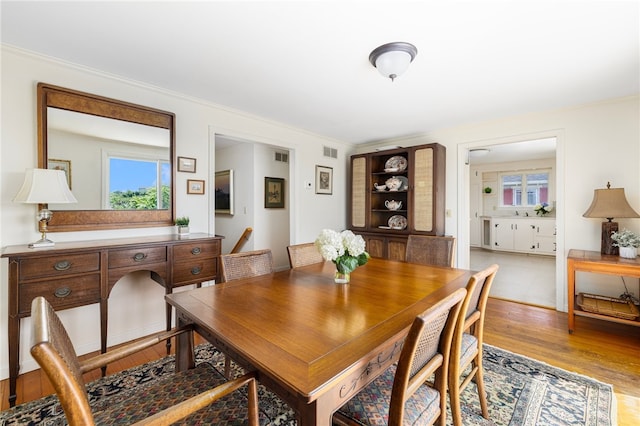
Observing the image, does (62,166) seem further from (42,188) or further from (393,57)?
(393,57)

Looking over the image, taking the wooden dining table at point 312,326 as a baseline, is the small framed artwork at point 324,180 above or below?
above

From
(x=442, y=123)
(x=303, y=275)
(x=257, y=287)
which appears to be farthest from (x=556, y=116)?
(x=257, y=287)

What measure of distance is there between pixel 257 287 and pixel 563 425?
1.88 metres

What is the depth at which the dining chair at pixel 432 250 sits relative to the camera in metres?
2.40

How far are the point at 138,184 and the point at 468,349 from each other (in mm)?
2881

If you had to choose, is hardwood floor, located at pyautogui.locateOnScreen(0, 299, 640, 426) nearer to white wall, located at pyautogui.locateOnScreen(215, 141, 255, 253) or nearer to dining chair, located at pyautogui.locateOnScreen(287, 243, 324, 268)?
dining chair, located at pyautogui.locateOnScreen(287, 243, 324, 268)

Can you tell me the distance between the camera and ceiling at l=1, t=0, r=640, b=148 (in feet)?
5.33

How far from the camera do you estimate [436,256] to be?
248cm

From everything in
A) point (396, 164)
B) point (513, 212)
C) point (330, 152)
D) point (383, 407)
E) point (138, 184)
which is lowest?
point (383, 407)

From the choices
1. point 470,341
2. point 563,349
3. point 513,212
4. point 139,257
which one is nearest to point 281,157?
point 139,257

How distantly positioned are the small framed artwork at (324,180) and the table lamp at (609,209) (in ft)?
10.2

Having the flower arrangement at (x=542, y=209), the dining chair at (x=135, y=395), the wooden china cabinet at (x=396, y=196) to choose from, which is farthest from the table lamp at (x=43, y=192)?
the flower arrangement at (x=542, y=209)

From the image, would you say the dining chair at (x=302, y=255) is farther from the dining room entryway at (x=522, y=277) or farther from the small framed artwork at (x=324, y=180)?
the dining room entryway at (x=522, y=277)

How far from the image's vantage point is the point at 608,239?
2.82 m
